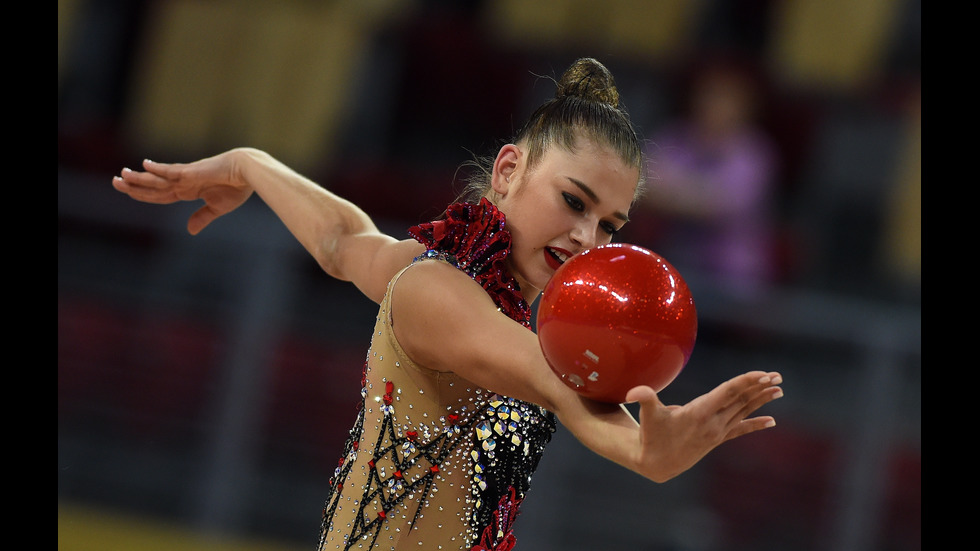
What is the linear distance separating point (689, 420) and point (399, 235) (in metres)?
2.79

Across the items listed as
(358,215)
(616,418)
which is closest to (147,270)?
(358,215)

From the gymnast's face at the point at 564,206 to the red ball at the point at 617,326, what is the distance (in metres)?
0.30

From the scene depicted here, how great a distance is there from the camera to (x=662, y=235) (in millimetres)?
4156

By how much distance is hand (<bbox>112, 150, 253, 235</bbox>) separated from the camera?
7.09 feet

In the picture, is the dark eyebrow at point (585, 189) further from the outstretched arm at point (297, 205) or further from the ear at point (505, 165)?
the outstretched arm at point (297, 205)

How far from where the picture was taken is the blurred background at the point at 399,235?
12.7 feet

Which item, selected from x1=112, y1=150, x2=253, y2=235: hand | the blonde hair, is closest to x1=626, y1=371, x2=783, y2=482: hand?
the blonde hair

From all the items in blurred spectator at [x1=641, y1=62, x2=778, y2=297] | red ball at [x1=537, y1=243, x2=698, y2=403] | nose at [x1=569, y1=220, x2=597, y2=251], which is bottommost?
red ball at [x1=537, y1=243, x2=698, y2=403]

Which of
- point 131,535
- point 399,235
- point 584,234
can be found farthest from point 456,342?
point 131,535

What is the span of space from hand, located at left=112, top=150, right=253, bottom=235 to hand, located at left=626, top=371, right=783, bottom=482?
4.00 feet

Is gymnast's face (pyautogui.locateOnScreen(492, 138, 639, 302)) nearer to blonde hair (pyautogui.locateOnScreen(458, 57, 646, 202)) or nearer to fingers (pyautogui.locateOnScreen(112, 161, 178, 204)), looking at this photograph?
blonde hair (pyautogui.locateOnScreen(458, 57, 646, 202))

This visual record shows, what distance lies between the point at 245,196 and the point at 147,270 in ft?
6.51

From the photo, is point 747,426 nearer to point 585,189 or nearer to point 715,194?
point 585,189

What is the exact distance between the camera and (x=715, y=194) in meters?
4.19
